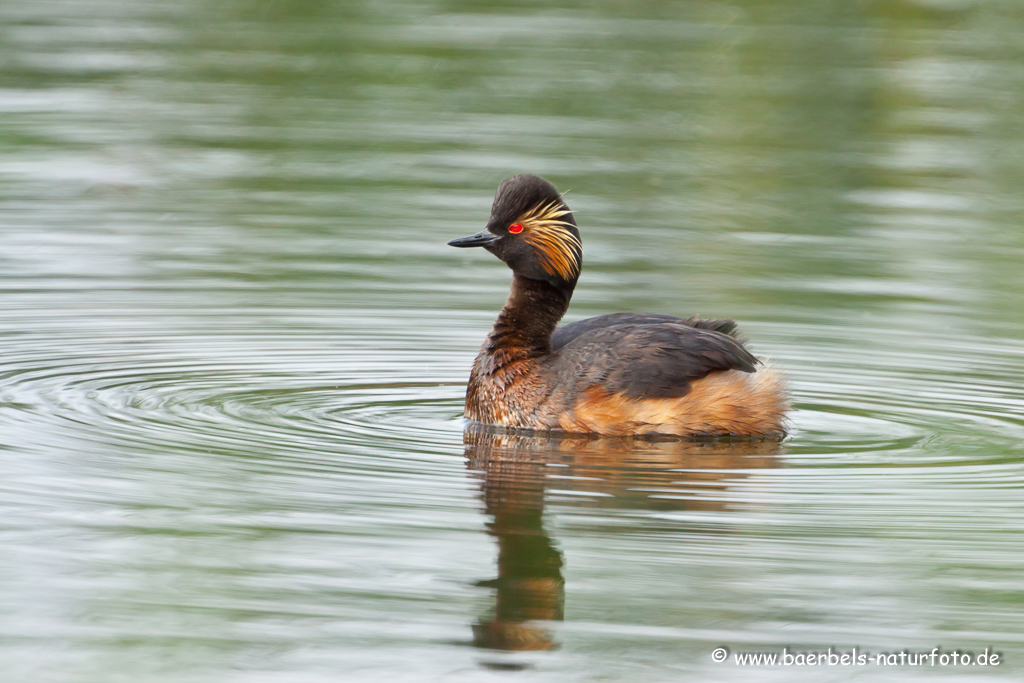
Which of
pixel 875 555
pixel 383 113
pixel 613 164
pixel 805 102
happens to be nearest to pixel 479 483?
pixel 875 555

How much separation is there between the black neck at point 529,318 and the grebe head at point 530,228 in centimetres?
18

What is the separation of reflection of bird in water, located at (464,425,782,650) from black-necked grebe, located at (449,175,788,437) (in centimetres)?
13

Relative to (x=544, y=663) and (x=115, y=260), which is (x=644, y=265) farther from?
(x=544, y=663)

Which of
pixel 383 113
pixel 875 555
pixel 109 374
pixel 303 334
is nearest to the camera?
pixel 875 555

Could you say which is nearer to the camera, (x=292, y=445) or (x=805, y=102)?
(x=292, y=445)

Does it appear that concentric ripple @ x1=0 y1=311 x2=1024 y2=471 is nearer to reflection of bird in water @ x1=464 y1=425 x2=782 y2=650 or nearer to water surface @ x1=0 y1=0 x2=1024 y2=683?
water surface @ x1=0 y1=0 x2=1024 y2=683

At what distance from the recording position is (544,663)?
18.4 feet

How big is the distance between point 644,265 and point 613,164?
4.02 metres

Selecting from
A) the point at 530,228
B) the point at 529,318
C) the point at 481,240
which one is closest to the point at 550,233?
the point at 530,228

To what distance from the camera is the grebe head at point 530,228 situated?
31.6ft

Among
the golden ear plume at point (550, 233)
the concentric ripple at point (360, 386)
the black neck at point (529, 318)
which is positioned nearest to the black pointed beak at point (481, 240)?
the golden ear plume at point (550, 233)

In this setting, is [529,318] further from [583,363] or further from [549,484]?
[549,484]

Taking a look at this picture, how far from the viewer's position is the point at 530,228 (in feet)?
31.7

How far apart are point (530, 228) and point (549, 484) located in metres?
2.16
